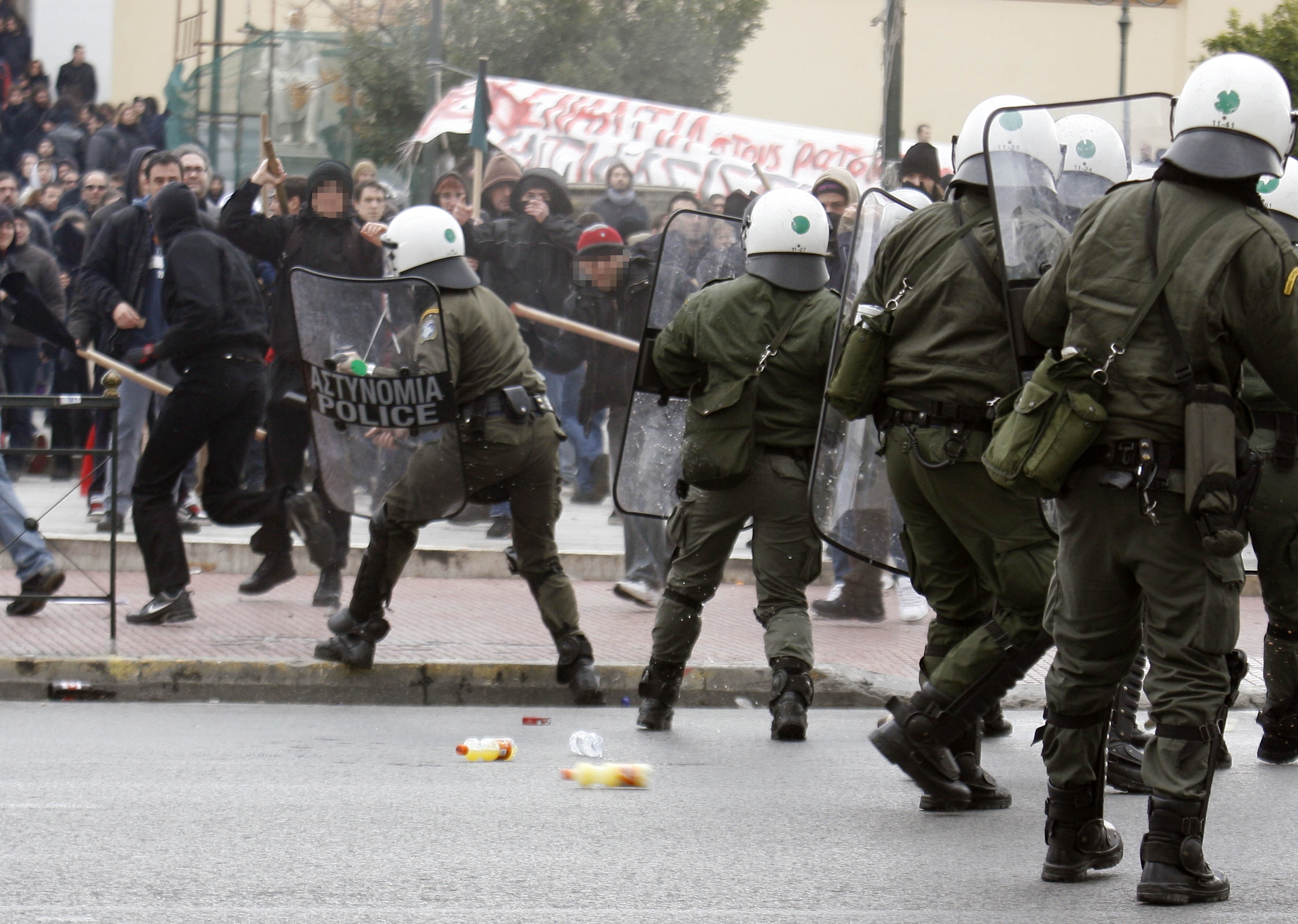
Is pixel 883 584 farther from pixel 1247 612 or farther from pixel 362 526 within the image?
pixel 362 526

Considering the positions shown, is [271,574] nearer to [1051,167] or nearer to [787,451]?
[787,451]

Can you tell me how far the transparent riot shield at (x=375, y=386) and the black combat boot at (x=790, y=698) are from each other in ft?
4.77

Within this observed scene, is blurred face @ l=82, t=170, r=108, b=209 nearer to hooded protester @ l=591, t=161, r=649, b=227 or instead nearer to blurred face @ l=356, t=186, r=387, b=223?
hooded protester @ l=591, t=161, r=649, b=227

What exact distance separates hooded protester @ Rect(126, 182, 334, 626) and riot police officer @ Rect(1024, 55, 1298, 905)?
475 cm

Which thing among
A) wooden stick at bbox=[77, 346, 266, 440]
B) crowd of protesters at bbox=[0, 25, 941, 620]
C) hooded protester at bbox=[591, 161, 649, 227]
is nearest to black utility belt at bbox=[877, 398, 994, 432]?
crowd of protesters at bbox=[0, 25, 941, 620]

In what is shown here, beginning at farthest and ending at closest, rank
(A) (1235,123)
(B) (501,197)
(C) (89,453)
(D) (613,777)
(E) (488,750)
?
1. (B) (501,197)
2. (C) (89,453)
3. (E) (488,750)
4. (D) (613,777)
5. (A) (1235,123)

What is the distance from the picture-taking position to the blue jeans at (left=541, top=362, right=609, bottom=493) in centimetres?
1152

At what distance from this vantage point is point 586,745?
555cm

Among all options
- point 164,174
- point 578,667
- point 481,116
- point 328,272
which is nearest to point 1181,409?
point 578,667

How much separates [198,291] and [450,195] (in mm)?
4029

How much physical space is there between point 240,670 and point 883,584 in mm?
3584

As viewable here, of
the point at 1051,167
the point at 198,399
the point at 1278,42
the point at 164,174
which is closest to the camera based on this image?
the point at 1051,167

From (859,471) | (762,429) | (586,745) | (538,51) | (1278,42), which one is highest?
(1278,42)

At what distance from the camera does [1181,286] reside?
360cm
